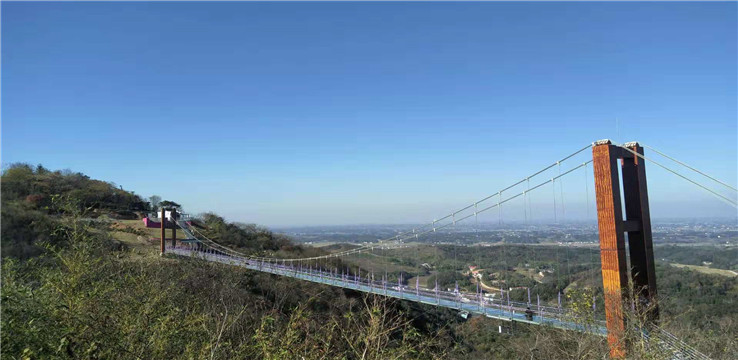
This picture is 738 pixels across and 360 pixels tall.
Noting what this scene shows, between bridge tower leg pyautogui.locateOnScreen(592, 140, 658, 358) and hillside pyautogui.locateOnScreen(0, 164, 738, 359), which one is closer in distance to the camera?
hillside pyautogui.locateOnScreen(0, 164, 738, 359)

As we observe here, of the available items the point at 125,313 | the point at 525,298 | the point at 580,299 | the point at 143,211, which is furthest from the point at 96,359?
the point at 143,211

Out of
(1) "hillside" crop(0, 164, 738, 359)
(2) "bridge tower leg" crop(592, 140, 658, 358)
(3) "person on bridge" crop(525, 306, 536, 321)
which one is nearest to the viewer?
(1) "hillside" crop(0, 164, 738, 359)

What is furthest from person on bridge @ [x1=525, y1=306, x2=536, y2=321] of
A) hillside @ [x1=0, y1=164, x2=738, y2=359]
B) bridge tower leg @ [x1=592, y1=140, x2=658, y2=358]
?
bridge tower leg @ [x1=592, y1=140, x2=658, y2=358]

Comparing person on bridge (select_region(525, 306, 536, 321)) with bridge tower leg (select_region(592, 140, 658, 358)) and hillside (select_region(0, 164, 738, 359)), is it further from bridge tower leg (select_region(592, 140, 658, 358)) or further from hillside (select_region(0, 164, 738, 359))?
bridge tower leg (select_region(592, 140, 658, 358))

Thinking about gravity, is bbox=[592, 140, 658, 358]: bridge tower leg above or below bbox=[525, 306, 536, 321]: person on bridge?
above

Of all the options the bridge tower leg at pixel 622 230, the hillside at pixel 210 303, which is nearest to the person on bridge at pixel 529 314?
the hillside at pixel 210 303

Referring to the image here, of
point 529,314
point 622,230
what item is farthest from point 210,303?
point 622,230

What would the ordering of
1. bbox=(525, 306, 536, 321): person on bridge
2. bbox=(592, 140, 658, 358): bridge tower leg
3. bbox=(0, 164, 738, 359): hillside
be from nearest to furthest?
bbox=(0, 164, 738, 359): hillside
bbox=(592, 140, 658, 358): bridge tower leg
bbox=(525, 306, 536, 321): person on bridge

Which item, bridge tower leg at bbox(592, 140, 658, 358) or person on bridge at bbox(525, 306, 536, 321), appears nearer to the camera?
bridge tower leg at bbox(592, 140, 658, 358)

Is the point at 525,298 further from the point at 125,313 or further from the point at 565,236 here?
the point at 125,313
